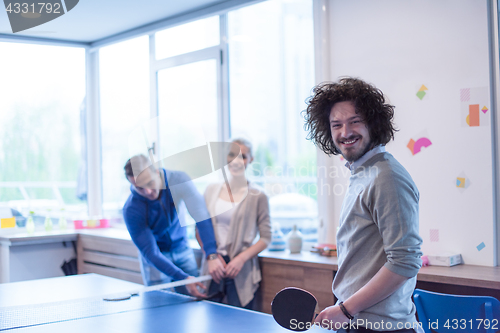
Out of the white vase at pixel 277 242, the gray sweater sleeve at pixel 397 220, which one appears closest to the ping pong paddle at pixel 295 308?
the gray sweater sleeve at pixel 397 220

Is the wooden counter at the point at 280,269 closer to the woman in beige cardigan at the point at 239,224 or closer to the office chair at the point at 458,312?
the woman in beige cardigan at the point at 239,224

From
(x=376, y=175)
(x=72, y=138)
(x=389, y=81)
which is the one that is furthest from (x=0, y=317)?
(x=72, y=138)

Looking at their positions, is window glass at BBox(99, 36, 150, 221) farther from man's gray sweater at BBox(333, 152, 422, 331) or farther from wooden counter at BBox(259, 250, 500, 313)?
man's gray sweater at BBox(333, 152, 422, 331)

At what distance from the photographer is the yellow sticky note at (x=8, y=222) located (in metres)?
4.07

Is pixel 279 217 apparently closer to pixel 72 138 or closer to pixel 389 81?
pixel 389 81

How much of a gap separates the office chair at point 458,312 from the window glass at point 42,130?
11.2 ft

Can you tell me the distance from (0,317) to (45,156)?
2.91m

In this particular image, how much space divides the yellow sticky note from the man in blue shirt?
70.0 inches

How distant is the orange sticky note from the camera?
2533 millimetres

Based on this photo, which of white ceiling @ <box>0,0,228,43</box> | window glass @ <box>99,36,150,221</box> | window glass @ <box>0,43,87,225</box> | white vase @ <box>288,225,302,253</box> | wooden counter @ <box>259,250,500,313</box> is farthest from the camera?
window glass @ <box>99,36,150,221</box>

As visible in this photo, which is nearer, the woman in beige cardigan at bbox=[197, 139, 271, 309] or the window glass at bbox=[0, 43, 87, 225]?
the woman in beige cardigan at bbox=[197, 139, 271, 309]

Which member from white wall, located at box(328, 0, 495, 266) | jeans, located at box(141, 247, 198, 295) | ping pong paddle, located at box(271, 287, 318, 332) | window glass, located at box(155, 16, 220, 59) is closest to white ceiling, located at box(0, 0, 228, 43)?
window glass, located at box(155, 16, 220, 59)

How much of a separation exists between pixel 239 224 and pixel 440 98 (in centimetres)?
138

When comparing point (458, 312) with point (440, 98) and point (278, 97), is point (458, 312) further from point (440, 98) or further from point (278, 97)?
point (278, 97)
